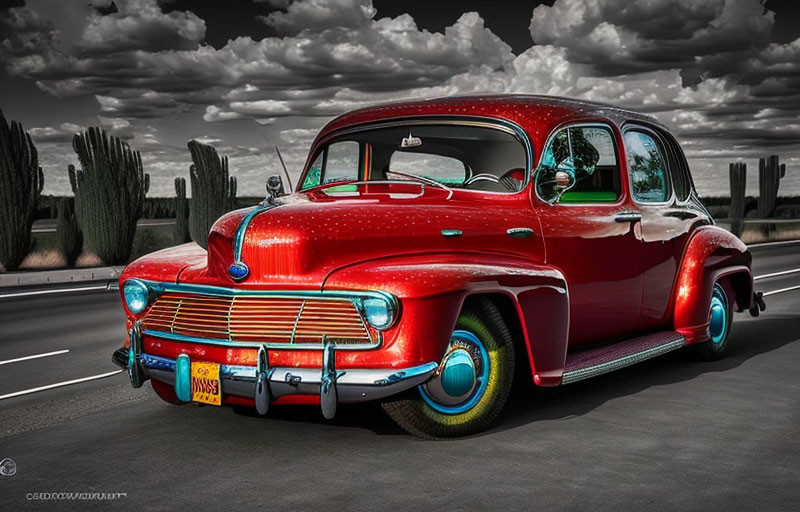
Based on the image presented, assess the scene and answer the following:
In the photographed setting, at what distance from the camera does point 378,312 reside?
4719 mm

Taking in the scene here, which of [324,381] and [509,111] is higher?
[509,111]

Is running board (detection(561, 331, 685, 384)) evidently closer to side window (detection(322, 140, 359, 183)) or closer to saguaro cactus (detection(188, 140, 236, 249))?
side window (detection(322, 140, 359, 183))

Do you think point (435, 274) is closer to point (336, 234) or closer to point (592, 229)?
point (336, 234)

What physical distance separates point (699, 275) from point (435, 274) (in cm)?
322

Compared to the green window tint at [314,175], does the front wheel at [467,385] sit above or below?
below

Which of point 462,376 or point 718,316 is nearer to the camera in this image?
point 462,376

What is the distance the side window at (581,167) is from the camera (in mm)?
5953

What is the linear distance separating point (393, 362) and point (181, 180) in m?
31.0

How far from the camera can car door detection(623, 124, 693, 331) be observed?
6824 millimetres

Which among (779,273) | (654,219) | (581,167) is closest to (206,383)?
(581,167)

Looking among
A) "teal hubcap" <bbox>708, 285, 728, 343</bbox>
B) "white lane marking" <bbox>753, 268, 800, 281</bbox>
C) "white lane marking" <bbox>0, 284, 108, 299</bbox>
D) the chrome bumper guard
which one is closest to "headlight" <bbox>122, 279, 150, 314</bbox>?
the chrome bumper guard

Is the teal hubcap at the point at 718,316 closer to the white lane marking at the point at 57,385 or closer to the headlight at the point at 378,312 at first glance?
the headlight at the point at 378,312

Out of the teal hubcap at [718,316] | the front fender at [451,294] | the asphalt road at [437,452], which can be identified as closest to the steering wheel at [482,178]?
the front fender at [451,294]

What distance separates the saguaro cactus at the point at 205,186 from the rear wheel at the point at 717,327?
75.0 ft
